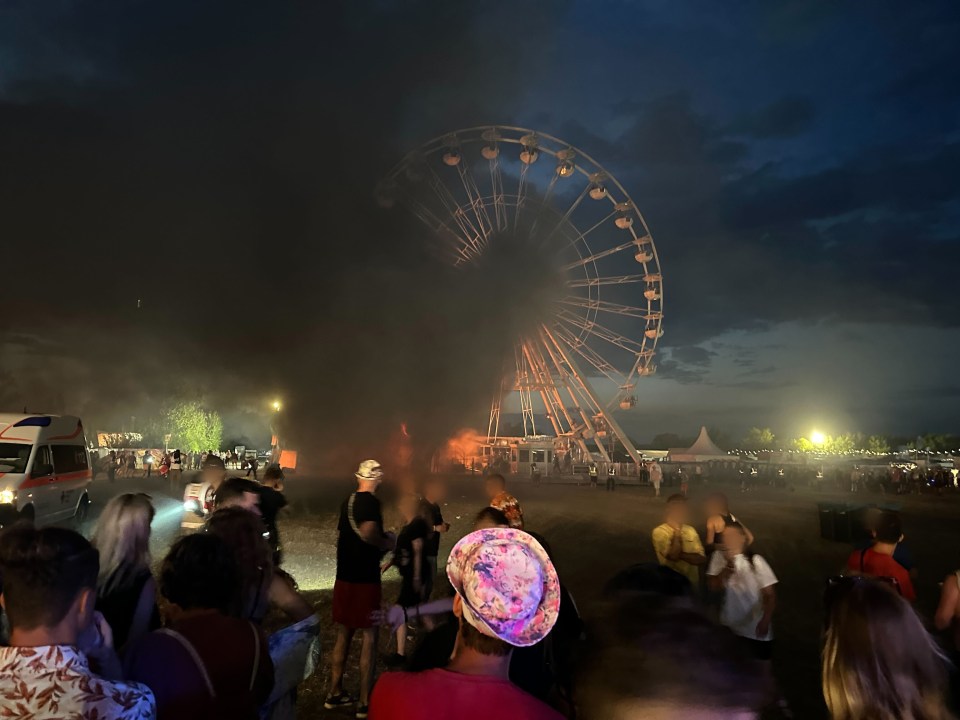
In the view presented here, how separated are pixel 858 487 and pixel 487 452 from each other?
20.3 metres

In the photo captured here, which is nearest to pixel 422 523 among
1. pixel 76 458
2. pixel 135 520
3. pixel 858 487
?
pixel 135 520

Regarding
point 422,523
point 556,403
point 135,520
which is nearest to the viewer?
point 135,520

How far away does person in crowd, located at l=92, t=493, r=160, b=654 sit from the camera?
256 centimetres

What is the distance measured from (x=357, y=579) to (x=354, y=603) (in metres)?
0.17

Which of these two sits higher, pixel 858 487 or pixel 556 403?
pixel 556 403

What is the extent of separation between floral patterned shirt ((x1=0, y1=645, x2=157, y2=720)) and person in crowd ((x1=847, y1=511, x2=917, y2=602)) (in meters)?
4.19

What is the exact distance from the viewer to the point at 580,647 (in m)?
2.52

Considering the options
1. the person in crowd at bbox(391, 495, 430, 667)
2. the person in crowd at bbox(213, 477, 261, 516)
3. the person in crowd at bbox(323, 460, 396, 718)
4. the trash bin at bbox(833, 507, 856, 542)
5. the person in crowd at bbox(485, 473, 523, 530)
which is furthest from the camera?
the trash bin at bbox(833, 507, 856, 542)

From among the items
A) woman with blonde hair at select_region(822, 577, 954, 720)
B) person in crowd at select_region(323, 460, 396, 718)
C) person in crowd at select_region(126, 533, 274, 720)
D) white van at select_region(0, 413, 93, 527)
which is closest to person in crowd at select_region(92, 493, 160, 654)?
person in crowd at select_region(126, 533, 274, 720)

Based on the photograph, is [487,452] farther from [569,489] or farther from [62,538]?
[62,538]

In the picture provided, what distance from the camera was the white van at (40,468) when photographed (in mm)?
10156

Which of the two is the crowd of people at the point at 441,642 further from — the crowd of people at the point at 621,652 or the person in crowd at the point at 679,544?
the person in crowd at the point at 679,544

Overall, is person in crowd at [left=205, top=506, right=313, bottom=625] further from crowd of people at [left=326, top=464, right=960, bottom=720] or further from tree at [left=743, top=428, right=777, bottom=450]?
tree at [left=743, top=428, right=777, bottom=450]

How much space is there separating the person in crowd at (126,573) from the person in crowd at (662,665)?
187 cm
